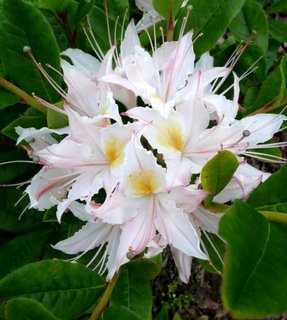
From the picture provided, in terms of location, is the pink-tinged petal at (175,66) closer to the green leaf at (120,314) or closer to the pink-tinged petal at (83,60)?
the pink-tinged petal at (83,60)

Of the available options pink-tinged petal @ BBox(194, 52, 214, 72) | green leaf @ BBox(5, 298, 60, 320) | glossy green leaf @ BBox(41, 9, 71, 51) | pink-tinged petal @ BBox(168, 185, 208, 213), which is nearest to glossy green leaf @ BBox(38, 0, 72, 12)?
glossy green leaf @ BBox(41, 9, 71, 51)

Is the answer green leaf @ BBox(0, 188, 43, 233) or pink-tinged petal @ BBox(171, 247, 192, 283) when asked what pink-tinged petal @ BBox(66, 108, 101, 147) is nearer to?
pink-tinged petal @ BBox(171, 247, 192, 283)

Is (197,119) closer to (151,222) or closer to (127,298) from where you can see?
(151,222)

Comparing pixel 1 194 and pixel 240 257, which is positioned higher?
pixel 240 257

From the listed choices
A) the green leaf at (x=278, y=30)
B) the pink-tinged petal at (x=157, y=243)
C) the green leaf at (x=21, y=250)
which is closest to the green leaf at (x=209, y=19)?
the pink-tinged petal at (x=157, y=243)

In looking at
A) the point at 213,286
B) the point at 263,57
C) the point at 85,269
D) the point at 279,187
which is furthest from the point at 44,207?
the point at 213,286
